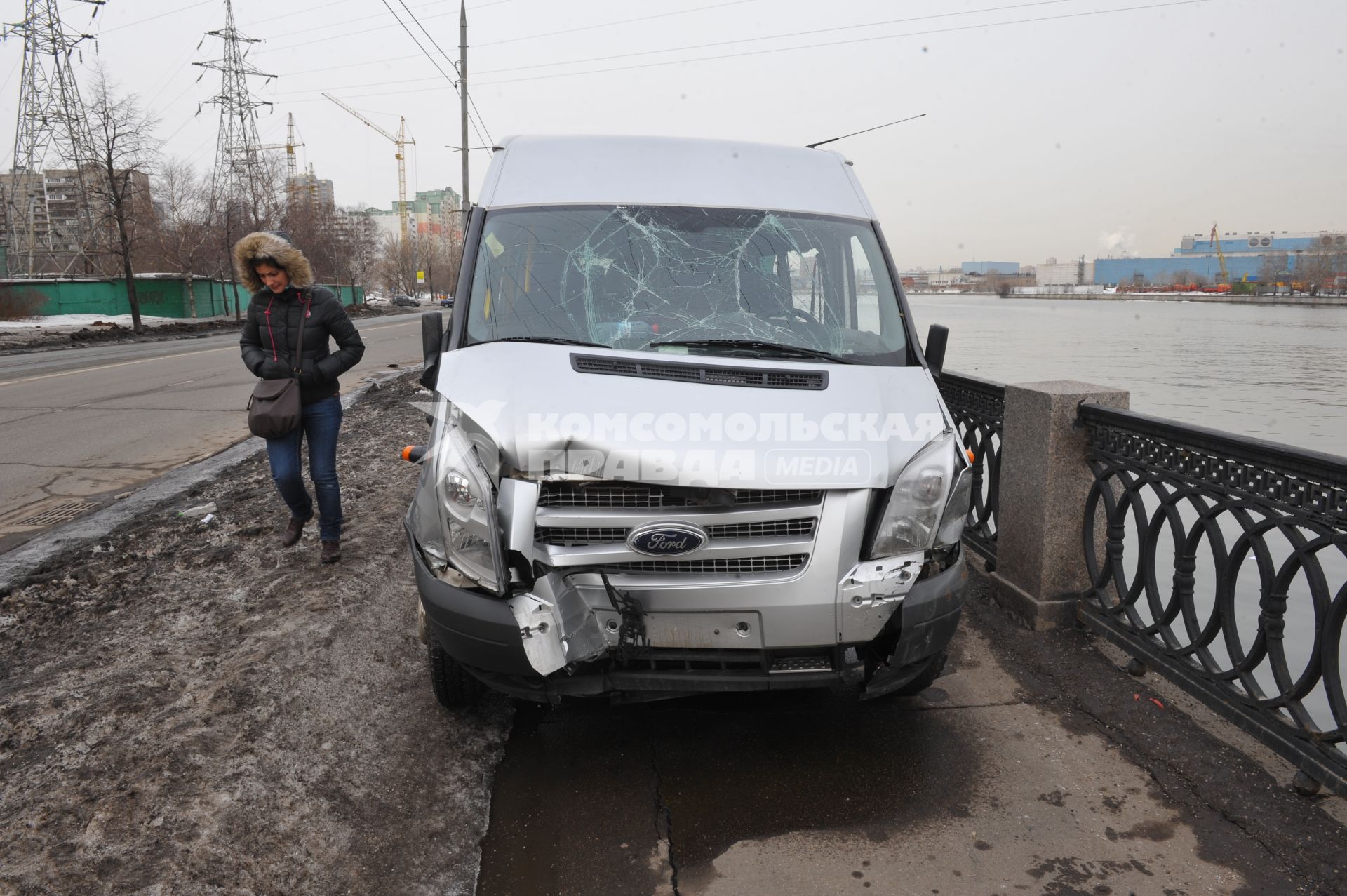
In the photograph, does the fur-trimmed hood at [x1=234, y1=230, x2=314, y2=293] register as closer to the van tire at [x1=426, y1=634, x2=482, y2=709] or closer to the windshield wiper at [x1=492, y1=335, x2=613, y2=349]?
the windshield wiper at [x1=492, y1=335, x2=613, y2=349]

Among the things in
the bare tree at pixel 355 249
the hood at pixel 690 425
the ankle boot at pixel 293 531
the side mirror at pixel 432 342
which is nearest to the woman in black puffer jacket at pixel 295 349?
the ankle boot at pixel 293 531

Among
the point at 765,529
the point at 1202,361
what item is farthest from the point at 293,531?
the point at 1202,361

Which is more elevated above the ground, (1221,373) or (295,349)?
(295,349)

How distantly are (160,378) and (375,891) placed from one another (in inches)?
642

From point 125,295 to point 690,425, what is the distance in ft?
170

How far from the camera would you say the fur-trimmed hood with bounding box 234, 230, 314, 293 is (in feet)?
16.0

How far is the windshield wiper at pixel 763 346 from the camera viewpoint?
11.8 ft

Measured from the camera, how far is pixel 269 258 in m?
4.91

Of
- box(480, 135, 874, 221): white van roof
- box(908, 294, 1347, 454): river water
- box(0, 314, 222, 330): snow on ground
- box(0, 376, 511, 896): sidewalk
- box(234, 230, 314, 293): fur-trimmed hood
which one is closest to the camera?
box(0, 376, 511, 896): sidewalk

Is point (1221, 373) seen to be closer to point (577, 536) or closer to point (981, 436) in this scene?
point (981, 436)

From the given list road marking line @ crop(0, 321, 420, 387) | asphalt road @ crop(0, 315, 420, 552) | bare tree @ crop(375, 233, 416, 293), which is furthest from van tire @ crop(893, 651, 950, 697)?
bare tree @ crop(375, 233, 416, 293)

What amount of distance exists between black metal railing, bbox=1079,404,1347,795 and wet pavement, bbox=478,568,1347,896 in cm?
20

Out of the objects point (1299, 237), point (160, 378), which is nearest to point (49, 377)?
point (160, 378)

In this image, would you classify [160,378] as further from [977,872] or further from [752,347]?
[977,872]
